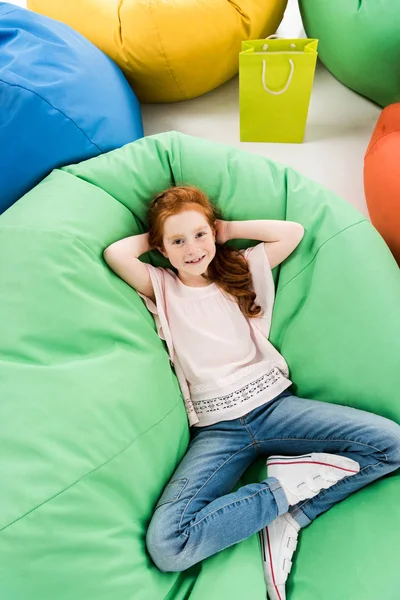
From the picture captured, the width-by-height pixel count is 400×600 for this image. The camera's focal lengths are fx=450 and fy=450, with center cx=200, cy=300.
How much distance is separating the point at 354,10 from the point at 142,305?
3.74 feet

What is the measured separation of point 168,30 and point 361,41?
Answer: 61 cm

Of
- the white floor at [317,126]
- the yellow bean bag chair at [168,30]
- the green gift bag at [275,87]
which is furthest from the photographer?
the white floor at [317,126]

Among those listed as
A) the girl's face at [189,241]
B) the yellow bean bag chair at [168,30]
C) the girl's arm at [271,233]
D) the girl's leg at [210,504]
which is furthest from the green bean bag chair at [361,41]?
the girl's leg at [210,504]

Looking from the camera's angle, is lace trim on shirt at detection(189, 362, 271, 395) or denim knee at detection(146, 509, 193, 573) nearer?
denim knee at detection(146, 509, 193, 573)

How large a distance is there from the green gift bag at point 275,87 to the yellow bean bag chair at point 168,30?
0.68 feet

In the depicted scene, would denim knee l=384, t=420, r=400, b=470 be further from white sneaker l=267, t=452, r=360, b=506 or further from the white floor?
the white floor

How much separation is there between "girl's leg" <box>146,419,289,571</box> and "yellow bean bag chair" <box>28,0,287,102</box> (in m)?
1.20

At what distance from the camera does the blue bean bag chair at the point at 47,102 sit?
3.84ft

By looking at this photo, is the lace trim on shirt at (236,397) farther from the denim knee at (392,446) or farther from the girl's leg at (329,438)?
the denim knee at (392,446)

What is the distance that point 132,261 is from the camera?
3.61ft

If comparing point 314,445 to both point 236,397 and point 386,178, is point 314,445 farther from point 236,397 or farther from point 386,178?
point 386,178

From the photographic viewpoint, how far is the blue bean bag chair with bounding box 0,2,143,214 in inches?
46.0

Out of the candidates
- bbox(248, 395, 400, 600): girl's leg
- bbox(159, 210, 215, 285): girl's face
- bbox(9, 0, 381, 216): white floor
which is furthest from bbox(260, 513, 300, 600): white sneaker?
bbox(9, 0, 381, 216): white floor

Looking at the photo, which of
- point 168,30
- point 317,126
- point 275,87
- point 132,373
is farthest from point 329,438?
point 168,30
